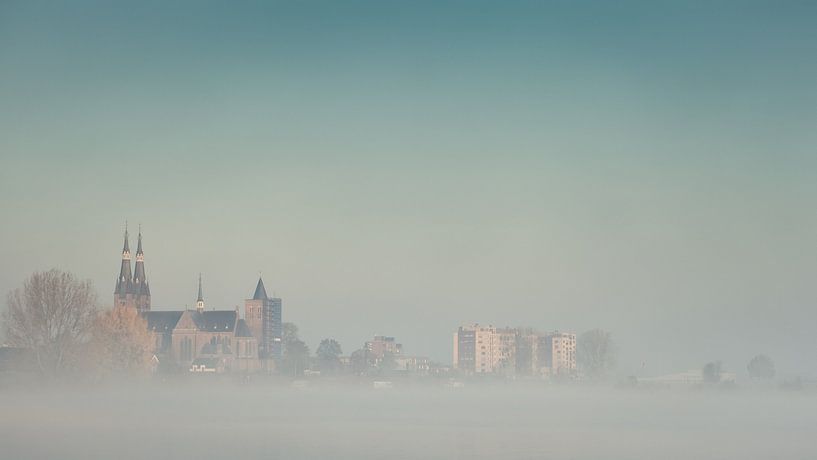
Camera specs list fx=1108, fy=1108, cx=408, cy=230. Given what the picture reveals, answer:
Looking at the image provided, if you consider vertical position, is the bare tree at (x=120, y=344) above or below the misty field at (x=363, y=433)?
above

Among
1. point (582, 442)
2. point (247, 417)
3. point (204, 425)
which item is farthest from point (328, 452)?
point (247, 417)

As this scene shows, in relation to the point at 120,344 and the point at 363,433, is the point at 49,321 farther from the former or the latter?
the point at 363,433

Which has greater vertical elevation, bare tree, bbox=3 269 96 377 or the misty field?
bare tree, bbox=3 269 96 377

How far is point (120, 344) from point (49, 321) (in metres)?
11.9

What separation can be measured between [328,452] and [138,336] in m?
70.8

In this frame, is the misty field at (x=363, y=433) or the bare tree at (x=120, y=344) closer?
the misty field at (x=363, y=433)

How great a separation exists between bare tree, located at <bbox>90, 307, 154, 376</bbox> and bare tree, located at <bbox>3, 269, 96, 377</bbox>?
2.64m

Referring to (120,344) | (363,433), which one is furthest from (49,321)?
(363,433)

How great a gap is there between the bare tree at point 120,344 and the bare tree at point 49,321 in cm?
264

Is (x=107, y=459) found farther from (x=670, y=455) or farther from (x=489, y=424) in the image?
(x=489, y=424)

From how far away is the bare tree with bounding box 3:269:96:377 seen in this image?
104938 mm

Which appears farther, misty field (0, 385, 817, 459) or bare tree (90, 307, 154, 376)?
bare tree (90, 307, 154, 376)

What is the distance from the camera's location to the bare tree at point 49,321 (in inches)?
4131

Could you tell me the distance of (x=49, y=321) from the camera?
346 feet
